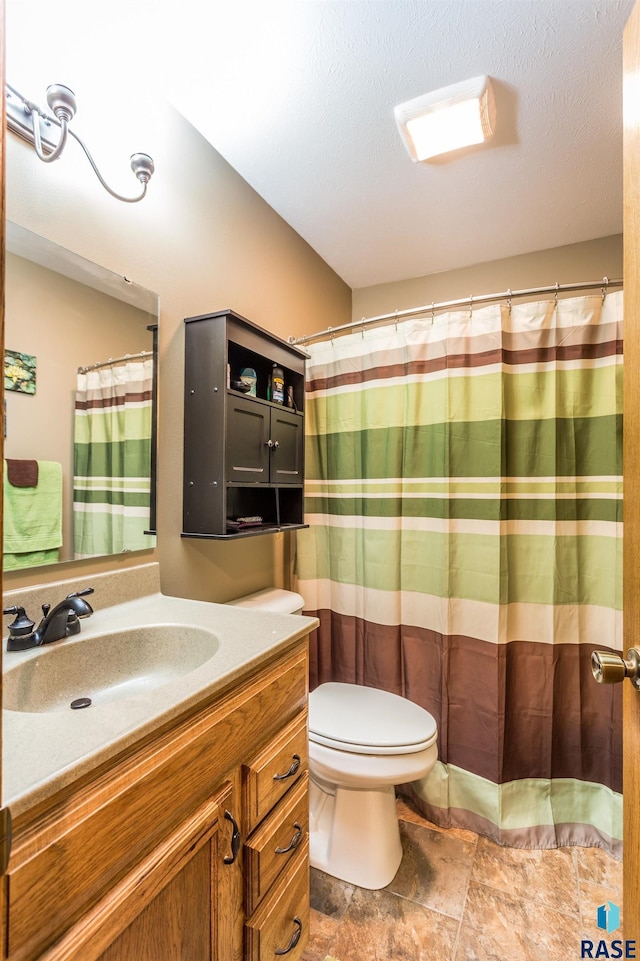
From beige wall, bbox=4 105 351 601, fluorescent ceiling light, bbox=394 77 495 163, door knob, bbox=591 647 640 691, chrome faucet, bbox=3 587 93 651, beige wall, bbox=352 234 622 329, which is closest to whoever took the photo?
door knob, bbox=591 647 640 691

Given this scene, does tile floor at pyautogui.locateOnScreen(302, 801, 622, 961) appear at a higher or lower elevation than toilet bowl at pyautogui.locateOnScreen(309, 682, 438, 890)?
lower

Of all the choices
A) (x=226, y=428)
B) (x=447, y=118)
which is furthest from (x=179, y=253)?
(x=447, y=118)

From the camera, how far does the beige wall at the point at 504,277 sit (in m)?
2.08

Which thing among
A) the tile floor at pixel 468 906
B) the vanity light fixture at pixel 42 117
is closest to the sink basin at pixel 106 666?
the tile floor at pixel 468 906

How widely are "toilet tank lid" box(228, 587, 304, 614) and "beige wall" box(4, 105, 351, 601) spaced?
5cm

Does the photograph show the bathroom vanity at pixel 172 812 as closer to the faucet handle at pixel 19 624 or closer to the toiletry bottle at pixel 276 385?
the faucet handle at pixel 19 624

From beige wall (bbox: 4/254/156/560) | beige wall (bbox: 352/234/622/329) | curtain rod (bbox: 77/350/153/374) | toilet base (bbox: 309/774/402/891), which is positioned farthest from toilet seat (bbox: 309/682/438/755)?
beige wall (bbox: 352/234/622/329)

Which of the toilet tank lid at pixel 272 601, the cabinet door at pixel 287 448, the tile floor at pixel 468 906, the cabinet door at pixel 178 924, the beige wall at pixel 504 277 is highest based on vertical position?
the beige wall at pixel 504 277

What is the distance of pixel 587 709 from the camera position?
1.56 meters

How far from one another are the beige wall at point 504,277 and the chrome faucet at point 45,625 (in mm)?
2190

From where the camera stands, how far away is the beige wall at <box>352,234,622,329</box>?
2080mm

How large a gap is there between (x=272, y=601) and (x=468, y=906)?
1045 millimetres

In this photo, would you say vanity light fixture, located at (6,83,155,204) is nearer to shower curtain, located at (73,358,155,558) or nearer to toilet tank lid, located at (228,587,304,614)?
shower curtain, located at (73,358,155,558)

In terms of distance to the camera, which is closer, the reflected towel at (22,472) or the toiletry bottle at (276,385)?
the reflected towel at (22,472)
